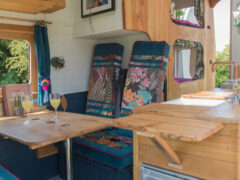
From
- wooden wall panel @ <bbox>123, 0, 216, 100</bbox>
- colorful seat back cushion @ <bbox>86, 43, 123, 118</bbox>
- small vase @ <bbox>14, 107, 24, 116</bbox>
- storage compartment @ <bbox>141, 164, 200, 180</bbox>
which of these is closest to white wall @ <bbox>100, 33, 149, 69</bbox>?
colorful seat back cushion @ <bbox>86, 43, 123, 118</bbox>

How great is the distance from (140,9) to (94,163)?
6.79ft

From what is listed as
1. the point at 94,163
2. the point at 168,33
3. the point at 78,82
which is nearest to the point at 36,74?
the point at 78,82

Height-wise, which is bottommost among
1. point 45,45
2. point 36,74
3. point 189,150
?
point 189,150

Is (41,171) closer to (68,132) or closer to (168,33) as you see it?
(68,132)

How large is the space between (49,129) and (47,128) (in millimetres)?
44

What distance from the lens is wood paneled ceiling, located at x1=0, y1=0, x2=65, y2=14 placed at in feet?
8.78

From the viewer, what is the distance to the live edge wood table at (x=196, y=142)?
4.04 feet

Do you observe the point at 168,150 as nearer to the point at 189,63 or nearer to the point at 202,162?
the point at 202,162

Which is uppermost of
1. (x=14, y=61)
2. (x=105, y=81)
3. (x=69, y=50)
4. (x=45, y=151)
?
(x=69, y=50)

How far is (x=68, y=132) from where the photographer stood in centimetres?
192

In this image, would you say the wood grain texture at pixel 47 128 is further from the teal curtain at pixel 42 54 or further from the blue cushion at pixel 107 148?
the teal curtain at pixel 42 54

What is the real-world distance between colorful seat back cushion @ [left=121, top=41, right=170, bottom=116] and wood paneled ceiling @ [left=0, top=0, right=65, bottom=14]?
1207mm

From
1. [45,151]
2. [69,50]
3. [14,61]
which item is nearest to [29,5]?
[14,61]

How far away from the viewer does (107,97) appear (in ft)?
11.8
